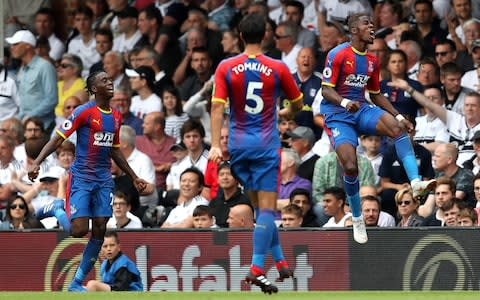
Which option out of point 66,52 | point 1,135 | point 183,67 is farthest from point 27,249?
point 66,52

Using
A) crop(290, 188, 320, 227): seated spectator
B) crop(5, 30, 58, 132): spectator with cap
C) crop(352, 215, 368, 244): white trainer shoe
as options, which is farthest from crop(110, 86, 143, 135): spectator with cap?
crop(352, 215, 368, 244): white trainer shoe

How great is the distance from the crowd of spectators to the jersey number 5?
309cm

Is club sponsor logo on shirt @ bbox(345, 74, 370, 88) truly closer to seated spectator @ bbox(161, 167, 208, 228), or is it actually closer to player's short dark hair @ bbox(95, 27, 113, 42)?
seated spectator @ bbox(161, 167, 208, 228)

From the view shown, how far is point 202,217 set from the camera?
16984mm

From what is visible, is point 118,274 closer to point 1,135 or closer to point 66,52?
point 1,135

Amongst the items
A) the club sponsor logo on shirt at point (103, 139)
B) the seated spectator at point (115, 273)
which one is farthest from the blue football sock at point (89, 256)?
the club sponsor logo on shirt at point (103, 139)

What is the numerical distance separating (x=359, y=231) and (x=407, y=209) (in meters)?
1.99

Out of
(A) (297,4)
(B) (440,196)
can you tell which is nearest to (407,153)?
(B) (440,196)

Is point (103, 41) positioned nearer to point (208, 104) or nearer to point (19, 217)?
point (208, 104)

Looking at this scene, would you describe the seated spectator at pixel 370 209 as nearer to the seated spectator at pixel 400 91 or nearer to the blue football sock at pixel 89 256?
the seated spectator at pixel 400 91

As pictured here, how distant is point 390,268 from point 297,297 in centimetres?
295

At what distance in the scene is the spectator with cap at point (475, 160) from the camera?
17.0m

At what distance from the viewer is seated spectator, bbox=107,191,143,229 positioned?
17641 mm

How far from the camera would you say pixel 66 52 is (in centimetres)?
2288
